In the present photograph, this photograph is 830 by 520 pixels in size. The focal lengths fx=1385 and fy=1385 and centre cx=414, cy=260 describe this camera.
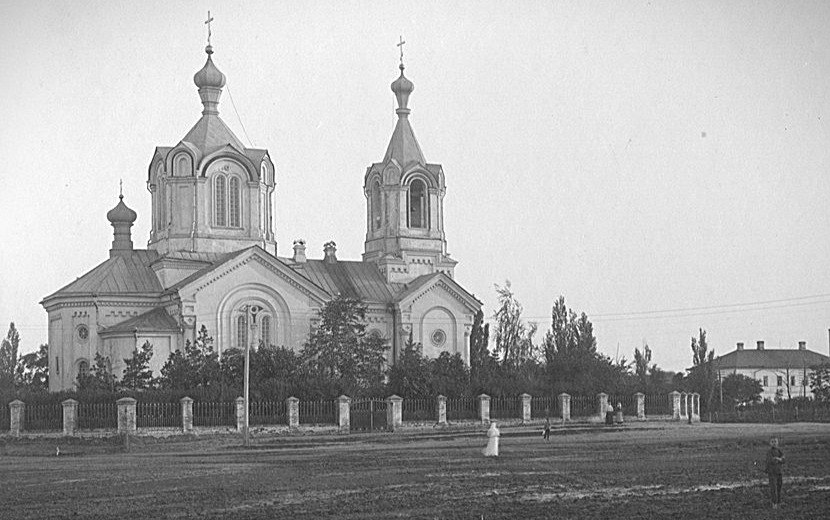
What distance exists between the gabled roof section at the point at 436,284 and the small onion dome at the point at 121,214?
41.2ft

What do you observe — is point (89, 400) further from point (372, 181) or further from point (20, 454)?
point (372, 181)

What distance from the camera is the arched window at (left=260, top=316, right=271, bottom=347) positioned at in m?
58.2

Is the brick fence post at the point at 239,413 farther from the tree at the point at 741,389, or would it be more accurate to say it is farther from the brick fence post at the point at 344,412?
the tree at the point at 741,389

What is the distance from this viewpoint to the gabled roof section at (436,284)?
61.8 m

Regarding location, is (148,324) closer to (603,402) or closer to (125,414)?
(125,414)

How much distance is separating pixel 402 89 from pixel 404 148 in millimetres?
2809

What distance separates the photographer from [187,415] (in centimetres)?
4512

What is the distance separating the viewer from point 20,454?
3912 centimetres

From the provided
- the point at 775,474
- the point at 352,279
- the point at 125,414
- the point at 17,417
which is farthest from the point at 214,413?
the point at 775,474

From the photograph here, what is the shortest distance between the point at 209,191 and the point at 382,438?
1901 cm

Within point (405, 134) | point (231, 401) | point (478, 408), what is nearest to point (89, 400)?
point (231, 401)

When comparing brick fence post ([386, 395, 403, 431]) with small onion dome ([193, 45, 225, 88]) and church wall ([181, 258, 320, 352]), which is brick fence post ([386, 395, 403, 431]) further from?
small onion dome ([193, 45, 225, 88])

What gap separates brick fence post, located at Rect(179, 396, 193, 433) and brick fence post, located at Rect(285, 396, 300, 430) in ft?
12.0

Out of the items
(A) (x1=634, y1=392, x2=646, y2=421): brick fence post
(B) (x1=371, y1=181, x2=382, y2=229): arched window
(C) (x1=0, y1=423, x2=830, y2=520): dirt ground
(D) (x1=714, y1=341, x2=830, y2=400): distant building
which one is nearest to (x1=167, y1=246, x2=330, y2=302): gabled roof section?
(B) (x1=371, y1=181, x2=382, y2=229): arched window
